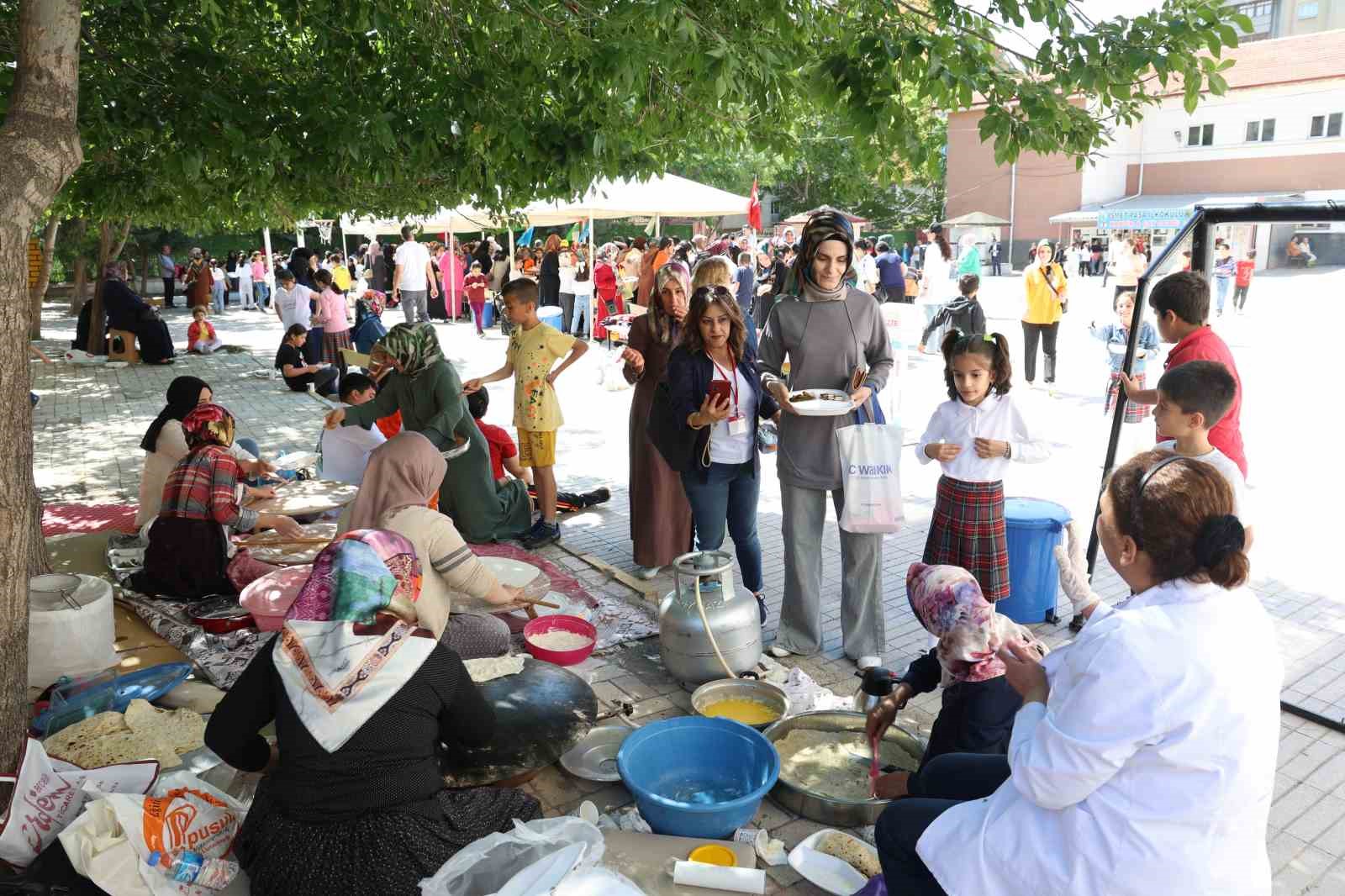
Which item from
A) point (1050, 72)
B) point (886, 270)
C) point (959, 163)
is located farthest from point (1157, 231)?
point (1050, 72)

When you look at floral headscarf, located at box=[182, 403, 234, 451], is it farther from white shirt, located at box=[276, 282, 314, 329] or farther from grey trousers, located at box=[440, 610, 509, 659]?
white shirt, located at box=[276, 282, 314, 329]

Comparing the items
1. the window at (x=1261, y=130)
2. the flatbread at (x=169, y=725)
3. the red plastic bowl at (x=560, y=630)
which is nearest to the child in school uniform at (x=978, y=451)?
the red plastic bowl at (x=560, y=630)

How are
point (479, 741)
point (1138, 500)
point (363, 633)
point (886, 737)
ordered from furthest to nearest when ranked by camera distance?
point (886, 737), point (479, 741), point (363, 633), point (1138, 500)

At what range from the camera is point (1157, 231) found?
123 feet

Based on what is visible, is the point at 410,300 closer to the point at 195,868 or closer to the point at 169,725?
the point at 169,725

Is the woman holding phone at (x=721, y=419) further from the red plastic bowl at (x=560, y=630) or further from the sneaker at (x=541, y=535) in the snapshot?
the sneaker at (x=541, y=535)

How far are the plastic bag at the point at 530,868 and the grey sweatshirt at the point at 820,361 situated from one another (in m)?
2.28

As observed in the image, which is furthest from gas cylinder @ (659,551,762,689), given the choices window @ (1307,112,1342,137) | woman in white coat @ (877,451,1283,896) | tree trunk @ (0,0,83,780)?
window @ (1307,112,1342,137)

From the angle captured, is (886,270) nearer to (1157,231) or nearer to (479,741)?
(479,741)

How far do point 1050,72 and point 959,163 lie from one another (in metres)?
45.4

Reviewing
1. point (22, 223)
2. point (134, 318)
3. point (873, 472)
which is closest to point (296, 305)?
point (134, 318)

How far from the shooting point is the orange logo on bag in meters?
2.80

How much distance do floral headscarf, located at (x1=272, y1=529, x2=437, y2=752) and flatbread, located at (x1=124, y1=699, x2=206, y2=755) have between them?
1.48 metres

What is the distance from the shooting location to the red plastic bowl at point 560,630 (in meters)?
4.45
